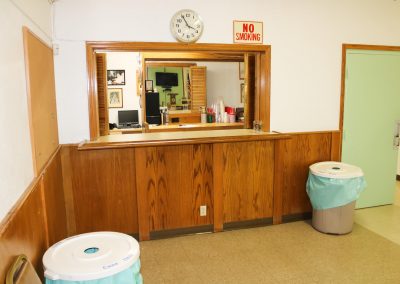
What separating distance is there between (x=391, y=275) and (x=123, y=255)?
7.13 ft

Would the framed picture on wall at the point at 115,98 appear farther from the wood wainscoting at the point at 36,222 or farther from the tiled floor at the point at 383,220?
the tiled floor at the point at 383,220

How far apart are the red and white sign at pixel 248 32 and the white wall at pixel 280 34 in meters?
0.06

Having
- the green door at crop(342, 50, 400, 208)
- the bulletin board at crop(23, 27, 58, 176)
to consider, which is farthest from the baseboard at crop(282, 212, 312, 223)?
the bulletin board at crop(23, 27, 58, 176)

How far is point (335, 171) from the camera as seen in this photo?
3.26 metres

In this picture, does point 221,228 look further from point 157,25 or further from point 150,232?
point 157,25

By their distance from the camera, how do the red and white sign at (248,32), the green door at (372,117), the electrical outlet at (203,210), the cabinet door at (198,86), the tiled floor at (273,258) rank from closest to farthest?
the tiled floor at (273,258), the red and white sign at (248,32), the electrical outlet at (203,210), the green door at (372,117), the cabinet door at (198,86)

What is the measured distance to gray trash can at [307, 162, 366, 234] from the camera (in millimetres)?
3186

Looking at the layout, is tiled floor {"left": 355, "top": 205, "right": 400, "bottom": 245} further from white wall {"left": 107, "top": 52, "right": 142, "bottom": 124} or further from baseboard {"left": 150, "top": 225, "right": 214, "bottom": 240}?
white wall {"left": 107, "top": 52, "right": 142, "bottom": 124}

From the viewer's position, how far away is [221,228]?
3.45 m

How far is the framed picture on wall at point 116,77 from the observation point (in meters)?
5.84

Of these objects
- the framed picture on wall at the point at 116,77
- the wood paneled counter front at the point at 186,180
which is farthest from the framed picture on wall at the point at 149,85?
the wood paneled counter front at the point at 186,180

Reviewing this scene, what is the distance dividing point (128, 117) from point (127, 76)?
0.75 meters

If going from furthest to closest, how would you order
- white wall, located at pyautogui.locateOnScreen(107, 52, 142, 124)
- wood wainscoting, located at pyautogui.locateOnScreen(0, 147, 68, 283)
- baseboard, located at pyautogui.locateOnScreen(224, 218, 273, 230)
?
white wall, located at pyautogui.locateOnScreen(107, 52, 142, 124) < baseboard, located at pyautogui.locateOnScreen(224, 218, 273, 230) < wood wainscoting, located at pyautogui.locateOnScreen(0, 147, 68, 283)

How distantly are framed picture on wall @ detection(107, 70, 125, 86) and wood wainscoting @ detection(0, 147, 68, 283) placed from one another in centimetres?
326
